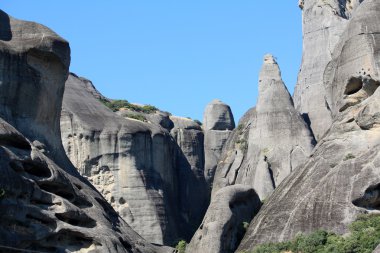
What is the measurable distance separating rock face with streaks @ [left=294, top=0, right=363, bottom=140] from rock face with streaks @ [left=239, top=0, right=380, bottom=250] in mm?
20892

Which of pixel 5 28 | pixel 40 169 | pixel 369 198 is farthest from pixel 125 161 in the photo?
pixel 369 198

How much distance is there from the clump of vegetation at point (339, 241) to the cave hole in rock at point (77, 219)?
644 centimetres

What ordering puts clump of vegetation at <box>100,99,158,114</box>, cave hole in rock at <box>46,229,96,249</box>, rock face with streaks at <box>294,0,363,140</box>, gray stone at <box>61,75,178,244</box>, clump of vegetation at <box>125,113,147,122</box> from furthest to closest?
clump of vegetation at <box>100,99,158,114</box> → rock face with streaks at <box>294,0,363,140</box> → clump of vegetation at <box>125,113,147,122</box> → gray stone at <box>61,75,178,244</box> → cave hole in rock at <box>46,229,96,249</box>

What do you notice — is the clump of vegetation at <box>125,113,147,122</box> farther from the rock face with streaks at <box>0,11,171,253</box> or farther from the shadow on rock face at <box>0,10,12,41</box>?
the shadow on rock face at <box>0,10,12,41</box>

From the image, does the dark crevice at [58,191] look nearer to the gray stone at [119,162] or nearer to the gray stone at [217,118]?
the gray stone at [119,162]

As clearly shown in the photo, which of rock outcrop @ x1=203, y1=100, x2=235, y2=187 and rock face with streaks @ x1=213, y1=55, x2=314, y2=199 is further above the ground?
rock outcrop @ x1=203, y1=100, x2=235, y2=187

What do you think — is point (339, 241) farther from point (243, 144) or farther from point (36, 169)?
point (243, 144)

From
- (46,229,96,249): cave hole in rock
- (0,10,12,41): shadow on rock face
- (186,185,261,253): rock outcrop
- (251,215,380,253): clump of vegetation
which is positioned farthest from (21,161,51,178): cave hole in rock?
(251,215,380,253): clump of vegetation

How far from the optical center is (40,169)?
34031 millimetres

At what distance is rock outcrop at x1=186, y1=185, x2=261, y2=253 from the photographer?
37.0m

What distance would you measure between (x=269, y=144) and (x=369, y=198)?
2495cm

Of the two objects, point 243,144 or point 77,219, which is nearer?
point 77,219

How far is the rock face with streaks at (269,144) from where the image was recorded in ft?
191

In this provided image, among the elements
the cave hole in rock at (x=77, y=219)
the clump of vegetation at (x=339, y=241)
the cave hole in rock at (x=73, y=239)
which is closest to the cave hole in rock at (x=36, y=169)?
the cave hole in rock at (x=77, y=219)
